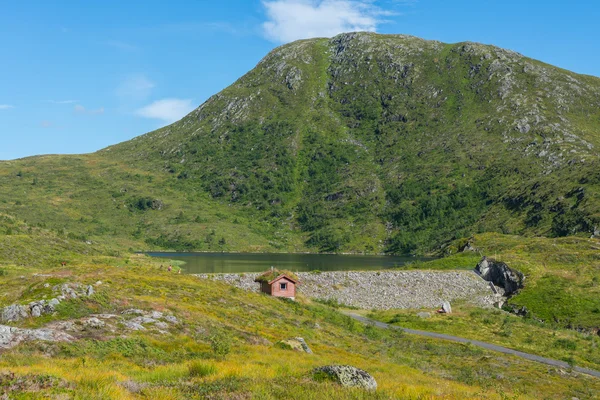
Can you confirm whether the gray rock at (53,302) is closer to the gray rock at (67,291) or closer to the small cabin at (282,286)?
the gray rock at (67,291)

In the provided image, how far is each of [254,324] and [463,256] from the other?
87.2 metres

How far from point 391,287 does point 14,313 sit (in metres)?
71.9

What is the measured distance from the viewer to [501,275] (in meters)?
90.6

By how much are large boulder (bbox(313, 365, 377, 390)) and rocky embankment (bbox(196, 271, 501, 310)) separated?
59.7 meters

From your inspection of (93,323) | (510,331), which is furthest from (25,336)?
(510,331)

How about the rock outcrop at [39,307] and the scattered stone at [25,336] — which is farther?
the rock outcrop at [39,307]

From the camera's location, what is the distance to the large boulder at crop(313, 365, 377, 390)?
15648mm

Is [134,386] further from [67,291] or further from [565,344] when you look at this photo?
[565,344]

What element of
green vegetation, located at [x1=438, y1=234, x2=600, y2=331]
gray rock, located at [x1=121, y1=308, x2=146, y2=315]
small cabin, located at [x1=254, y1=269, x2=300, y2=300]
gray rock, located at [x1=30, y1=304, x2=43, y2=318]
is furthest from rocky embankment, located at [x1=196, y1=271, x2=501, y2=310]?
gray rock, located at [x1=30, y1=304, x2=43, y2=318]

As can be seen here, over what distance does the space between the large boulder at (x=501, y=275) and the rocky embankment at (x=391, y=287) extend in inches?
86.1

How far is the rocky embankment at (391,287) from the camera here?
266 feet

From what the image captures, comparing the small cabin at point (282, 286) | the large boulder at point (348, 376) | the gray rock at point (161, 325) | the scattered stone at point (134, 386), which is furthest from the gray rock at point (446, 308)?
the scattered stone at point (134, 386)

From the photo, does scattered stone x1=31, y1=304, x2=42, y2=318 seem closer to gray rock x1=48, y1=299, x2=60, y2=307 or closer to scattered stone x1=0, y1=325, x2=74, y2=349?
gray rock x1=48, y1=299, x2=60, y2=307

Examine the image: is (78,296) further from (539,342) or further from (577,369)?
(539,342)
